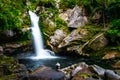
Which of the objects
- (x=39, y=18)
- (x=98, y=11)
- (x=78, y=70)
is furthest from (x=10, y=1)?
(x=78, y=70)

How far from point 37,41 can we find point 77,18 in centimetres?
524

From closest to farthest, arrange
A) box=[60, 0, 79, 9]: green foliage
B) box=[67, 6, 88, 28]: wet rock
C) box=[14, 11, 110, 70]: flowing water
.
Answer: box=[14, 11, 110, 70]: flowing water, box=[67, 6, 88, 28]: wet rock, box=[60, 0, 79, 9]: green foliage

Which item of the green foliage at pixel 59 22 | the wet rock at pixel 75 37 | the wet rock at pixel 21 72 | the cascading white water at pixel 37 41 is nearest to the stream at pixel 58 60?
the cascading white water at pixel 37 41

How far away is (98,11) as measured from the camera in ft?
121

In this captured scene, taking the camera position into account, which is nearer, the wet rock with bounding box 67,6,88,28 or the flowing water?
the flowing water

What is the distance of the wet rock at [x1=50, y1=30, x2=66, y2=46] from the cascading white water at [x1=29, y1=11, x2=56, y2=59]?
3.73ft

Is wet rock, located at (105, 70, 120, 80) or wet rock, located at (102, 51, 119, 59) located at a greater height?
wet rock, located at (102, 51, 119, 59)

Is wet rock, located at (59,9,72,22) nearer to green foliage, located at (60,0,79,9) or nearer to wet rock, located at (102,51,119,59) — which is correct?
green foliage, located at (60,0,79,9)

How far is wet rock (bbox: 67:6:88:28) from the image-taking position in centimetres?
3585

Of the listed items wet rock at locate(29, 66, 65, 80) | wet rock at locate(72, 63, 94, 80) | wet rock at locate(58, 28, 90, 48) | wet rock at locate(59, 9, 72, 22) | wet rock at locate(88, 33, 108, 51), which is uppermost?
wet rock at locate(59, 9, 72, 22)

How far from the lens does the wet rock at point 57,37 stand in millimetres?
34491

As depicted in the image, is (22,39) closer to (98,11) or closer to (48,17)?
(48,17)

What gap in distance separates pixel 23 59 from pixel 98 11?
34.0ft

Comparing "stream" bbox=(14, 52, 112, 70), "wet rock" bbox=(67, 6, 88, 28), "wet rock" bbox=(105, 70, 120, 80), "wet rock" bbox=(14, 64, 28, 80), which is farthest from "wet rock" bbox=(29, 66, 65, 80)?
"wet rock" bbox=(67, 6, 88, 28)
